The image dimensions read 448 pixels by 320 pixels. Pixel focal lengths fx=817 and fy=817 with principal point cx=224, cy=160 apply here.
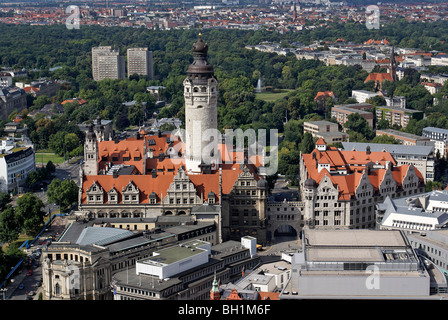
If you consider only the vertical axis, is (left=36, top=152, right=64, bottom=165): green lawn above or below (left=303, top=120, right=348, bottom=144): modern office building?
below

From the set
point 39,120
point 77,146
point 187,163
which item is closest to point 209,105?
point 187,163

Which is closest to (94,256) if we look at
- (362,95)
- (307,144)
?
(307,144)

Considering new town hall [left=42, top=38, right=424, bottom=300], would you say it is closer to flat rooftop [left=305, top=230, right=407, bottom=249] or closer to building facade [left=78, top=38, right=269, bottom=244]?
building facade [left=78, top=38, right=269, bottom=244]

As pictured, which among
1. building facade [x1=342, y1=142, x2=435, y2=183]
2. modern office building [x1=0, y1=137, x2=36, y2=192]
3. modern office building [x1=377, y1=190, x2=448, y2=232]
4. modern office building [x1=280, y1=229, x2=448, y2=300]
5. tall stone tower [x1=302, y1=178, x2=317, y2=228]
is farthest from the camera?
modern office building [x1=0, y1=137, x2=36, y2=192]

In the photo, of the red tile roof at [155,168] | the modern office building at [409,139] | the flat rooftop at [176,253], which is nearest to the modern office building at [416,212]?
the red tile roof at [155,168]

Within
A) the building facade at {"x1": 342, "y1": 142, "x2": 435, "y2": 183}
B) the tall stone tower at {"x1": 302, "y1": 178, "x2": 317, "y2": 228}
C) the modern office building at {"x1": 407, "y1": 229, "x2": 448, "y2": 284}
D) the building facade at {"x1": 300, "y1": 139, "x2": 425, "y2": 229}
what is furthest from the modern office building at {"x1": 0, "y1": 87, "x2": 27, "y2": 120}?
the modern office building at {"x1": 407, "y1": 229, "x2": 448, "y2": 284}

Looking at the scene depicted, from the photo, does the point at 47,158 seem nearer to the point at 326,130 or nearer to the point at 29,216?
the point at 29,216
